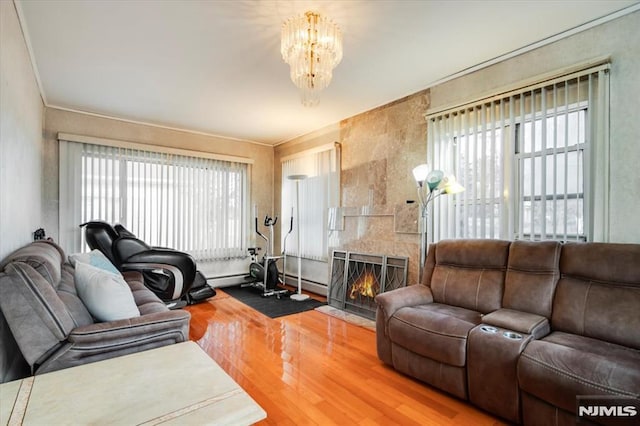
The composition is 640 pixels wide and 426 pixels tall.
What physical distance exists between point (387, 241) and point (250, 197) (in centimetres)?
301

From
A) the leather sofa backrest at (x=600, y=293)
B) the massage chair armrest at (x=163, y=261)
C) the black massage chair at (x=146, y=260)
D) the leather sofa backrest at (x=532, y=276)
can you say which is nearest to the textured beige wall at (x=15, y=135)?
the black massage chair at (x=146, y=260)

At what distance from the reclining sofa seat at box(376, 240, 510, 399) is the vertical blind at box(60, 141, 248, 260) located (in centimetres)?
365

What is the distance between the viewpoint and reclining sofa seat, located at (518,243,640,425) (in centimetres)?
150

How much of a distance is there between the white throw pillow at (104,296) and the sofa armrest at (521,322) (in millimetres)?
2389

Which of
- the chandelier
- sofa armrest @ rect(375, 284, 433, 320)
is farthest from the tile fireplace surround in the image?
the chandelier

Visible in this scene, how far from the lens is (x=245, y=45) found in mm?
2537

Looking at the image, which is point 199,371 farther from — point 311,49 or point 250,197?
point 250,197

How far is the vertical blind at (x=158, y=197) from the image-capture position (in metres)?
4.07

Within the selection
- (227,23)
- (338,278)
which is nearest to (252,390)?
(338,278)

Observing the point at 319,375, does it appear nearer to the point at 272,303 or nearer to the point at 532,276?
the point at 532,276

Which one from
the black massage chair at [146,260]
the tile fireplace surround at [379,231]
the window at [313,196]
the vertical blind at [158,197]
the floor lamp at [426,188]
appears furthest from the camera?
the window at [313,196]

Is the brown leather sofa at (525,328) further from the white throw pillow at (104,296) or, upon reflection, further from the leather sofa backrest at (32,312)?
the leather sofa backrest at (32,312)

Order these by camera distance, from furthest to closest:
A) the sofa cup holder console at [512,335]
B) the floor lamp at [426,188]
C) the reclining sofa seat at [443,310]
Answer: the floor lamp at [426,188] → the reclining sofa seat at [443,310] → the sofa cup holder console at [512,335]

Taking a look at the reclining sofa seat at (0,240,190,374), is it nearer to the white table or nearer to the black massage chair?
the white table
